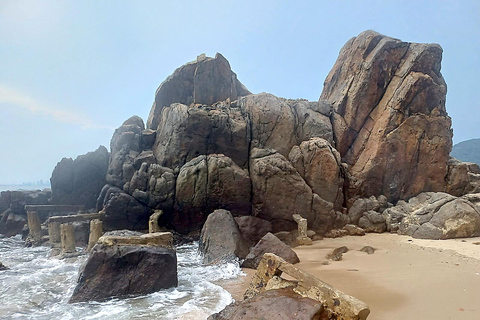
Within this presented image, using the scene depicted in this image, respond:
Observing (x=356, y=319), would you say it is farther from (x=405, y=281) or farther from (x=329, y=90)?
(x=329, y=90)

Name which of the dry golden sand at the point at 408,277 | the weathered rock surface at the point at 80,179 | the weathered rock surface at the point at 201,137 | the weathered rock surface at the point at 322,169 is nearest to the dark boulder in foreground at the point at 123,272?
the dry golden sand at the point at 408,277

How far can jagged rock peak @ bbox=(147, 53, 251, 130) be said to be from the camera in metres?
21.0

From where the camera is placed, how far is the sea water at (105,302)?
19.6 ft

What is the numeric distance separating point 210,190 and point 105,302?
8176mm

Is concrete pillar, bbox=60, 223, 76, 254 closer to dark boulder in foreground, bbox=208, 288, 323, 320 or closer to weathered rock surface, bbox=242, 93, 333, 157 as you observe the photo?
weathered rock surface, bbox=242, 93, 333, 157

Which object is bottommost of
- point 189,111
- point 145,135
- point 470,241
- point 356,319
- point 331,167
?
point 470,241

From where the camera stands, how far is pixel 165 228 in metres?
15.0

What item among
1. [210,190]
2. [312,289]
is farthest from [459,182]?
[312,289]

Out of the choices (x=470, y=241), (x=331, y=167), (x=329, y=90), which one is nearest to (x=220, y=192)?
(x=331, y=167)

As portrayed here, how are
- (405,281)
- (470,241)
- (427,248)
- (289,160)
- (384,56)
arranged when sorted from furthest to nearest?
1. (384,56)
2. (289,160)
3. (470,241)
4. (427,248)
5. (405,281)

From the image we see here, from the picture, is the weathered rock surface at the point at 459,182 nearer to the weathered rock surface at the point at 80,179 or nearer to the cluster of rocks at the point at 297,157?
the cluster of rocks at the point at 297,157

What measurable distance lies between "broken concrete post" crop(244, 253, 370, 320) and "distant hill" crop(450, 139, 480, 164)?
11584 centimetres

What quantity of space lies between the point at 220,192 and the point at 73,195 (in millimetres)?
10170

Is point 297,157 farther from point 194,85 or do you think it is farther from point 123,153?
point 194,85
